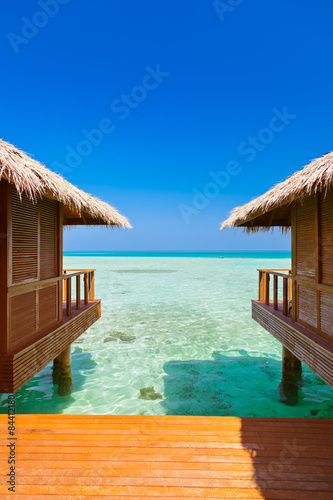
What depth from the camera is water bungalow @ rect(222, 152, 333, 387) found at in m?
3.21

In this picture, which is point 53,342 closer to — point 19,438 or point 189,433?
point 19,438

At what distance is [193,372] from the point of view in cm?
595

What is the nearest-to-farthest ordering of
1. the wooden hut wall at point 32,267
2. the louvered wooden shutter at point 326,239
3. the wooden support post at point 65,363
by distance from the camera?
the wooden hut wall at point 32,267
the louvered wooden shutter at point 326,239
the wooden support post at point 65,363

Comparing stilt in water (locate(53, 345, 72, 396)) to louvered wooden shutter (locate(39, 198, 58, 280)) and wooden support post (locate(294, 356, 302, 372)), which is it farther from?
wooden support post (locate(294, 356, 302, 372))

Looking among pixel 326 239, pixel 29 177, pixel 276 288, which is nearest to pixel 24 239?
pixel 29 177

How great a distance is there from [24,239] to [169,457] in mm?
2971

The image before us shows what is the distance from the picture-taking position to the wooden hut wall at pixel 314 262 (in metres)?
3.65

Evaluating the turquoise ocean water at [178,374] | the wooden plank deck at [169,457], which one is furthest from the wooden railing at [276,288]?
the wooden plank deck at [169,457]

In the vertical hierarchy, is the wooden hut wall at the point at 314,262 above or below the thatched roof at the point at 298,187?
below

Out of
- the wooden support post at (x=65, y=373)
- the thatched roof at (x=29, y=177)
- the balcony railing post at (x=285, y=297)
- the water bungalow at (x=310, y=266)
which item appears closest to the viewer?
the thatched roof at (x=29, y=177)

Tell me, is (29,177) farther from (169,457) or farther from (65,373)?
(65,373)

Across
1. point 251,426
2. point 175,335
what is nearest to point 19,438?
point 251,426

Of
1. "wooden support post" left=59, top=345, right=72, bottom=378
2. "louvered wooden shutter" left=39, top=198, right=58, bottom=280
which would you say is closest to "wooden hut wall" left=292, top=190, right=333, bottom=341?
"louvered wooden shutter" left=39, top=198, right=58, bottom=280

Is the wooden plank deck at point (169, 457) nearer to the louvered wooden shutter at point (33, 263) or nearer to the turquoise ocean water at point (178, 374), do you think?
the louvered wooden shutter at point (33, 263)
